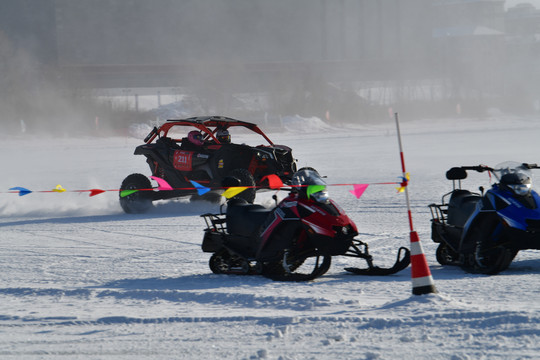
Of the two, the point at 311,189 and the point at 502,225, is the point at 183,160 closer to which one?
the point at 311,189

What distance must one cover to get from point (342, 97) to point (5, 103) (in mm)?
19427

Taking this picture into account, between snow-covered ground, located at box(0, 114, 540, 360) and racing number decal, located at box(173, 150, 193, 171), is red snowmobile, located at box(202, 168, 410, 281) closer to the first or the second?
snow-covered ground, located at box(0, 114, 540, 360)

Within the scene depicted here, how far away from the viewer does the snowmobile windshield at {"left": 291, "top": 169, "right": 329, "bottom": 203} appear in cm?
687

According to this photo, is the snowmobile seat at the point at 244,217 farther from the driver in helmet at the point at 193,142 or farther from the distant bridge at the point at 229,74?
the distant bridge at the point at 229,74

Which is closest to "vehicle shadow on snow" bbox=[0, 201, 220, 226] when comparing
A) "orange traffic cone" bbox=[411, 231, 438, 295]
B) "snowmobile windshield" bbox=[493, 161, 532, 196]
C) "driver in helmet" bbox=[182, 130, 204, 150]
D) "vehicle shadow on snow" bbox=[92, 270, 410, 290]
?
"driver in helmet" bbox=[182, 130, 204, 150]

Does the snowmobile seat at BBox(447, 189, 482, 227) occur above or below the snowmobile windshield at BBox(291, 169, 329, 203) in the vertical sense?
below

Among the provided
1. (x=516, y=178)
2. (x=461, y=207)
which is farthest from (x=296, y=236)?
(x=516, y=178)

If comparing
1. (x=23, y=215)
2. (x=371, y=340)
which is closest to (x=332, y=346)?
(x=371, y=340)

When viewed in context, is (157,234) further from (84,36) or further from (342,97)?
(84,36)

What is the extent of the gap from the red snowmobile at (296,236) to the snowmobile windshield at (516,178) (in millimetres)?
1010

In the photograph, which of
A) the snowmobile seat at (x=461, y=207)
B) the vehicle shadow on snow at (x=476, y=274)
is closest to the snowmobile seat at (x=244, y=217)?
the vehicle shadow on snow at (x=476, y=274)

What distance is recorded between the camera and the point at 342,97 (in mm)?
49531

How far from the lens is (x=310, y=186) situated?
6.88 meters

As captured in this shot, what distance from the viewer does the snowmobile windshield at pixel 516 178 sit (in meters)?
6.82
